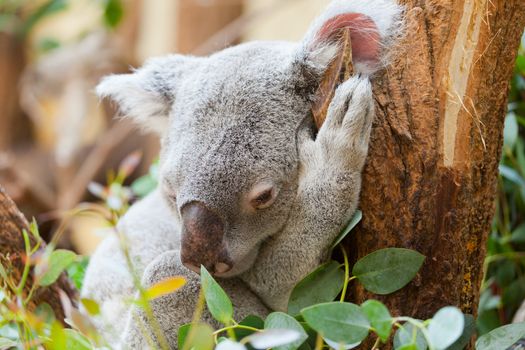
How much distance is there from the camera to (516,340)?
1.83m

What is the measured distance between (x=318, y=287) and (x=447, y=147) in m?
0.51

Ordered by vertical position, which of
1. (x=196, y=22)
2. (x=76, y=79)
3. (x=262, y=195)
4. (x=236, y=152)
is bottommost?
(x=76, y=79)

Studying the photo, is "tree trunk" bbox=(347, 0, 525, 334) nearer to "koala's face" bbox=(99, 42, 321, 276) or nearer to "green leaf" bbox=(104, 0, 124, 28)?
"koala's face" bbox=(99, 42, 321, 276)

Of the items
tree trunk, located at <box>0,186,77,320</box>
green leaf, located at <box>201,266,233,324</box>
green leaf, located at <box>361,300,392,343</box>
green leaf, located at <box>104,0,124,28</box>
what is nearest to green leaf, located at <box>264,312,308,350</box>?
green leaf, located at <box>201,266,233,324</box>

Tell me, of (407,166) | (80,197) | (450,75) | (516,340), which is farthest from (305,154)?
(80,197)

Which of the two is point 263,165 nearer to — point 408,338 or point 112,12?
point 408,338

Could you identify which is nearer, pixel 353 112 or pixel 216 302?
pixel 216 302

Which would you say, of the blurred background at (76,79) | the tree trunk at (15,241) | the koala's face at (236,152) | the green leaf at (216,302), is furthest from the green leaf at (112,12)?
the green leaf at (216,302)

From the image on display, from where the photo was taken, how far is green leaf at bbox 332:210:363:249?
1.94m

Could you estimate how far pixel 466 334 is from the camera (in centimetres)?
179

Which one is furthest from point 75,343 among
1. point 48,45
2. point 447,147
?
point 48,45

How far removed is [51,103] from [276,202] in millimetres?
6492

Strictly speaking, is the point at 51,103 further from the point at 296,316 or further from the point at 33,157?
the point at 296,316

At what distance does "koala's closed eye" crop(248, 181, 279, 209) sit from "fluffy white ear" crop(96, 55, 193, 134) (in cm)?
67
